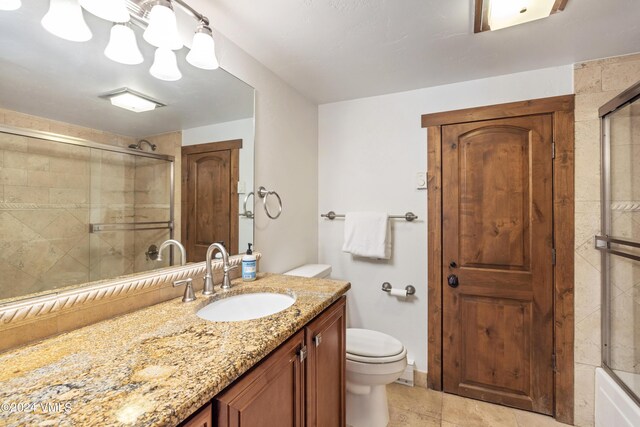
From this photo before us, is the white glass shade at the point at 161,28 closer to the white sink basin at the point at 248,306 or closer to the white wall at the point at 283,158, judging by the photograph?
the white wall at the point at 283,158

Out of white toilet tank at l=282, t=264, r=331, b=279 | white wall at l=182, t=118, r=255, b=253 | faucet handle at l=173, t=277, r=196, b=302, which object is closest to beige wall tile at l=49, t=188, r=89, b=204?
faucet handle at l=173, t=277, r=196, b=302

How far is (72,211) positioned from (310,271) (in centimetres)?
137

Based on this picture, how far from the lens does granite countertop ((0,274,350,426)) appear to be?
50 cm

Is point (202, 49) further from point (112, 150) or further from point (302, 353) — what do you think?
point (302, 353)

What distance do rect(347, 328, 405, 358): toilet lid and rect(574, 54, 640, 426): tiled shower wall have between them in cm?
108

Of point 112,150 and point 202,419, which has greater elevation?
point 112,150

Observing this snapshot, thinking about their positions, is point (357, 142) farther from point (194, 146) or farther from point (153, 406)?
point (153, 406)

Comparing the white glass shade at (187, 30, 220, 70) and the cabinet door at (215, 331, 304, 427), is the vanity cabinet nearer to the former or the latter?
the cabinet door at (215, 331, 304, 427)

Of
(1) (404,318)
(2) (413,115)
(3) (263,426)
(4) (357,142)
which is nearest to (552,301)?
(1) (404,318)

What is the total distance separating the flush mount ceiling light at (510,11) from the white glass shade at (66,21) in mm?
1473

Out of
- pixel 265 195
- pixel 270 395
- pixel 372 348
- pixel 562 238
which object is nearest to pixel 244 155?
pixel 265 195

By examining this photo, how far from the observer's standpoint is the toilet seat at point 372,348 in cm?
155

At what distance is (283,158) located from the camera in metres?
1.92

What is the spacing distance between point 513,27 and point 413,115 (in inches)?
30.3
